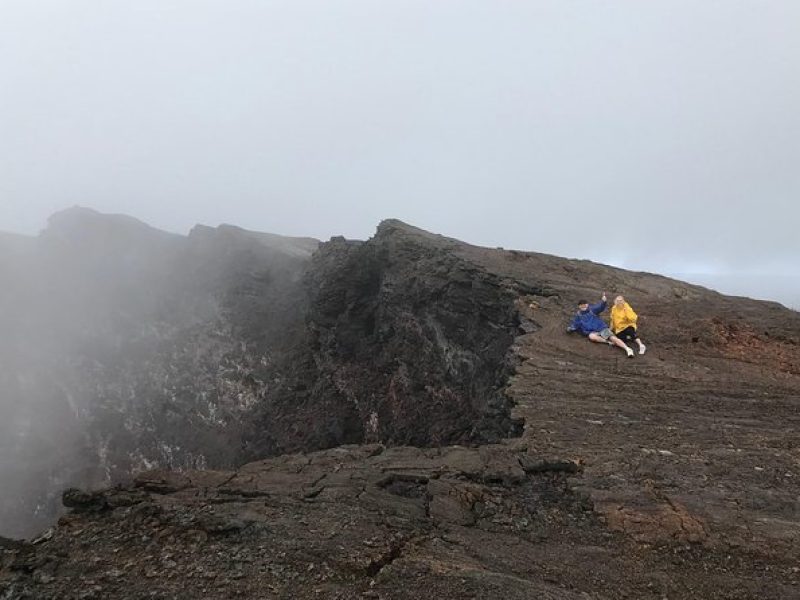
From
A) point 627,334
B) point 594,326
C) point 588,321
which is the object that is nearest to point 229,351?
point 588,321

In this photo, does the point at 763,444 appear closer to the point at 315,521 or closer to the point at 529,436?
the point at 529,436

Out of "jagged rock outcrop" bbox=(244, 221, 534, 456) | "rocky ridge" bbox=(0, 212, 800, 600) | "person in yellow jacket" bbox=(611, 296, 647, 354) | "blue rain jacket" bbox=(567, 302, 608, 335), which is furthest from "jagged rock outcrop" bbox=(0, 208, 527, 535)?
"person in yellow jacket" bbox=(611, 296, 647, 354)

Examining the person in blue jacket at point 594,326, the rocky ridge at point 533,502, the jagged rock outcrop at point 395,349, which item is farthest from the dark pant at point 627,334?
the jagged rock outcrop at point 395,349

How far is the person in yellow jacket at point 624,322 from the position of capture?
14668mm

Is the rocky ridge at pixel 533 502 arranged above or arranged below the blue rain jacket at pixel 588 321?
below

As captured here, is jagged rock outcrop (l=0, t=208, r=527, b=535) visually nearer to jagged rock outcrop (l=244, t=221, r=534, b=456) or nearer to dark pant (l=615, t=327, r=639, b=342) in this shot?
jagged rock outcrop (l=244, t=221, r=534, b=456)

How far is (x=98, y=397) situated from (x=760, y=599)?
2896 centimetres

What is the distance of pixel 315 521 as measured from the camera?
309 inches

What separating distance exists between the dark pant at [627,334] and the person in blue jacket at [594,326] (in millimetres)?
209

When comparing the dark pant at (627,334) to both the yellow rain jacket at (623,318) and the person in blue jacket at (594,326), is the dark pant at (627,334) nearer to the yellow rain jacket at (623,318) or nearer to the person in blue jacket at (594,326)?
the yellow rain jacket at (623,318)

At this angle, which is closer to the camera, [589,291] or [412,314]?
[589,291]

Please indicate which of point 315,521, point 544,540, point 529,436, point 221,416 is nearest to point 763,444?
point 529,436

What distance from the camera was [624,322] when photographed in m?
14.7

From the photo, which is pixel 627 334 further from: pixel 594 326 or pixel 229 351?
pixel 229 351
